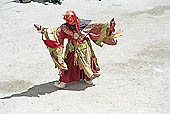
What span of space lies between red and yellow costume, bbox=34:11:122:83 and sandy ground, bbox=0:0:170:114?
13.5 inches

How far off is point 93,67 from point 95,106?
1170 millimetres

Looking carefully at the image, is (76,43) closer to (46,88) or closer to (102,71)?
(46,88)

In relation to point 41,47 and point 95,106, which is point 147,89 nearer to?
point 95,106

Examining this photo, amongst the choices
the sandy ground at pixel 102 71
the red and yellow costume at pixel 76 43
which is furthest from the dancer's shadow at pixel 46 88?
the red and yellow costume at pixel 76 43

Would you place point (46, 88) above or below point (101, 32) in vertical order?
below

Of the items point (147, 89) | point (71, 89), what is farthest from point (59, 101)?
point (147, 89)

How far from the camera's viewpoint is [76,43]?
6102mm

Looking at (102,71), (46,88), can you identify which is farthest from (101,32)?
(46,88)

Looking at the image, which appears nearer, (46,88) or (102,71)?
(46,88)

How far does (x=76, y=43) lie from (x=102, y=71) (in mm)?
1345

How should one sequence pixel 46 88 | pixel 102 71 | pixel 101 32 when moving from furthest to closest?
pixel 102 71, pixel 46 88, pixel 101 32

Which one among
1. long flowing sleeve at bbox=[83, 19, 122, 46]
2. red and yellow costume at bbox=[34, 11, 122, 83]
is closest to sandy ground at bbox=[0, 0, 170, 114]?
red and yellow costume at bbox=[34, 11, 122, 83]

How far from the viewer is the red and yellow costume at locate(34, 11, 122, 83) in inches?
231

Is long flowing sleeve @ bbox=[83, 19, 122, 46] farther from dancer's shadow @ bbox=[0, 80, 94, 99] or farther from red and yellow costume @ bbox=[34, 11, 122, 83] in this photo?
dancer's shadow @ bbox=[0, 80, 94, 99]
